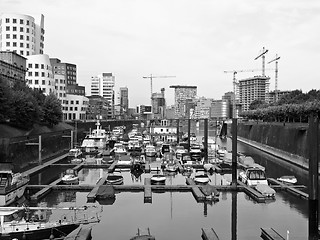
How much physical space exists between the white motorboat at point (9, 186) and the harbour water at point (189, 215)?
2.42 m

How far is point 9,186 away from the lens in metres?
33.3

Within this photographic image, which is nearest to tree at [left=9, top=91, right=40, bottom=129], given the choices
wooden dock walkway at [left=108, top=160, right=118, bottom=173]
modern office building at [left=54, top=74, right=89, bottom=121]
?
wooden dock walkway at [left=108, top=160, right=118, bottom=173]

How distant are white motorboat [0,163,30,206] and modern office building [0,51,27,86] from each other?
52.5 metres

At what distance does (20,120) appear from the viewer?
6600 cm

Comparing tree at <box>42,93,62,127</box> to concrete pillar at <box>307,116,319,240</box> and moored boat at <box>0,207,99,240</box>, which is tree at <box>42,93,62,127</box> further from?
concrete pillar at <box>307,116,319,240</box>

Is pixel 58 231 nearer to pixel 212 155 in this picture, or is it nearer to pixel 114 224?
pixel 114 224

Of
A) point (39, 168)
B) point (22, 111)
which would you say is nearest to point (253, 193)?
point (39, 168)

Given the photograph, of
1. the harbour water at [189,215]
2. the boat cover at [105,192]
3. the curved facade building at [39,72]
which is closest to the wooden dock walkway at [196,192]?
the harbour water at [189,215]

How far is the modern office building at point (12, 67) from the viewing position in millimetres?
84688

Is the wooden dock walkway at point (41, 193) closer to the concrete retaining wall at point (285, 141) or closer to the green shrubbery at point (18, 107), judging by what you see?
the green shrubbery at point (18, 107)

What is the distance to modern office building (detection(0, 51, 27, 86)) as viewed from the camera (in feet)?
278

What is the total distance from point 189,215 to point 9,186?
15788 millimetres

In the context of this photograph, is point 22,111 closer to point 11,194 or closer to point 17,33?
point 11,194

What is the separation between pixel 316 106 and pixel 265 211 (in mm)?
40898
